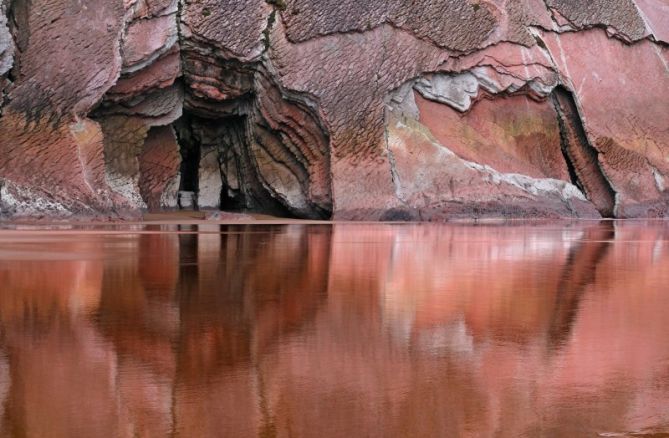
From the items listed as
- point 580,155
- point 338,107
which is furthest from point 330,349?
point 580,155

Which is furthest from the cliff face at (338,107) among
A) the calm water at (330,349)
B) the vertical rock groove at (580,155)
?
the calm water at (330,349)

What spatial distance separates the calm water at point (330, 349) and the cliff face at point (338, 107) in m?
12.4

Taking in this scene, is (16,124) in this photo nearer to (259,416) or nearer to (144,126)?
(144,126)

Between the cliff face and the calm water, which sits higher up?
the cliff face

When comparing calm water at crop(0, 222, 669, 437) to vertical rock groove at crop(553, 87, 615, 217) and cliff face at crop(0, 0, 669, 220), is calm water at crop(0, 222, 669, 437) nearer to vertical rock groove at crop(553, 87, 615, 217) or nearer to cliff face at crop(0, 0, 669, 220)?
cliff face at crop(0, 0, 669, 220)

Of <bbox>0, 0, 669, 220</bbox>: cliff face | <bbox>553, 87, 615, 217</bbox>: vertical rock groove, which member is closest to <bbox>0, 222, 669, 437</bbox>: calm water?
<bbox>0, 0, 669, 220</bbox>: cliff face

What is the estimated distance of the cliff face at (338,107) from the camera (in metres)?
21.2

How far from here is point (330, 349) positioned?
4.86m

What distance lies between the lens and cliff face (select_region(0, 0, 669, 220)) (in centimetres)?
2117

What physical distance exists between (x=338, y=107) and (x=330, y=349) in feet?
61.6

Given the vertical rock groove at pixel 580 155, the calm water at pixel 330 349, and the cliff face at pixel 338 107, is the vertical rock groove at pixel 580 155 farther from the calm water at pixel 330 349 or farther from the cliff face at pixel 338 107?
the calm water at pixel 330 349

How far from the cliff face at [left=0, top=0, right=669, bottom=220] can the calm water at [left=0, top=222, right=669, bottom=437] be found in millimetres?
12433

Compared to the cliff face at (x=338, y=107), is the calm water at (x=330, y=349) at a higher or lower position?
lower

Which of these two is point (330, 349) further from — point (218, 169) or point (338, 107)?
point (218, 169)
